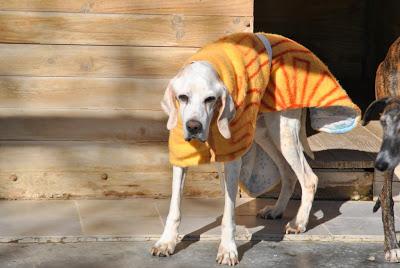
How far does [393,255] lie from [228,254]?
0.91 metres

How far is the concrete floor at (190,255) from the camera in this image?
551 centimetres

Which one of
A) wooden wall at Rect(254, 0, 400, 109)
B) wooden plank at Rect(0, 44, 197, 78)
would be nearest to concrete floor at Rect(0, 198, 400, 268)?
wooden plank at Rect(0, 44, 197, 78)

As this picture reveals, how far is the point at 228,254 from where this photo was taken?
18.1 feet

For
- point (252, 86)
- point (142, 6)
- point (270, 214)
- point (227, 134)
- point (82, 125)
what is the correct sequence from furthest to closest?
point (82, 125) → point (142, 6) → point (270, 214) → point (252, 86) → point (227, 134)

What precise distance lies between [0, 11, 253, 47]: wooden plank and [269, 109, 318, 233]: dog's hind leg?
827mm

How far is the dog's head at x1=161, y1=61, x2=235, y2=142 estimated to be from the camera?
17.1 ft

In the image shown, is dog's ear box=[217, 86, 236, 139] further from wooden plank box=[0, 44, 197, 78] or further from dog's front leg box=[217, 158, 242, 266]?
wooden plank box=[0, 44, 197, 78]

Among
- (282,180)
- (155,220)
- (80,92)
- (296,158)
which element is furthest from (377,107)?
(80,92)

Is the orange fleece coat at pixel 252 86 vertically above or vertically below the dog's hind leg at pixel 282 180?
above

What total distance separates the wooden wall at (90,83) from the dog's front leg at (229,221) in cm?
121

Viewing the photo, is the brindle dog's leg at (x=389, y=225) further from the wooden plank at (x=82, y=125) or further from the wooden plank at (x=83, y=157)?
the wooden plank at (x=82, y=125)

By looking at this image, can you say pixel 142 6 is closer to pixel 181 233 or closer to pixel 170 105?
pixel 170 105

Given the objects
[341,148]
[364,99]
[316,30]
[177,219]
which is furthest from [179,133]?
[316,30]

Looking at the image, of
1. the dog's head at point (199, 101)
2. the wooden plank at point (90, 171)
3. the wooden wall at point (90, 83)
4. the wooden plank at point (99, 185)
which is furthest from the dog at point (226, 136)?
the wooden wall at point (90, 83)
